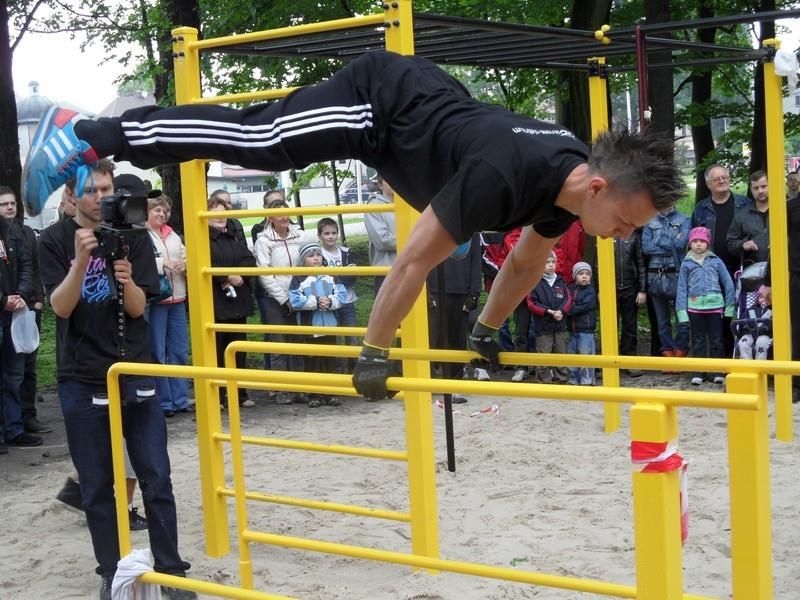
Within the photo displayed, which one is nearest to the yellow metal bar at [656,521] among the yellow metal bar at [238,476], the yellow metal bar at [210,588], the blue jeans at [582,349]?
the yellow metal bar at [210,588]

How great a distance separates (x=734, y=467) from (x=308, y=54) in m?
3.95

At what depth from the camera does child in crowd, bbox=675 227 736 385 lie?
7914mm

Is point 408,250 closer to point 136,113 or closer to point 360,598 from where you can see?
point 136,113

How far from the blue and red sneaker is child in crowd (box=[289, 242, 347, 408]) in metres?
3.99

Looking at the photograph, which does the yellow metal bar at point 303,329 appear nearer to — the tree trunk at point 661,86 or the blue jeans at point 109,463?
the blue jeans at point 109,463

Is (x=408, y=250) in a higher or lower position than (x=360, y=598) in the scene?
higher

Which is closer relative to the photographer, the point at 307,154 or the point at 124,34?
the point at 307,154

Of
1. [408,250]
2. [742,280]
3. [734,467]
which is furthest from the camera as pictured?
[742,280]

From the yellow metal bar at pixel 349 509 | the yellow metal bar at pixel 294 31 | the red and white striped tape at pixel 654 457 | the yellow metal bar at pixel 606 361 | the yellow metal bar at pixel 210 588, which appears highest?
the yellow metal bar at pixel 294 31

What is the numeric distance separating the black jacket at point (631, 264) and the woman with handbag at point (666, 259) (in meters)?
0.05

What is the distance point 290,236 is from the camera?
7824mm

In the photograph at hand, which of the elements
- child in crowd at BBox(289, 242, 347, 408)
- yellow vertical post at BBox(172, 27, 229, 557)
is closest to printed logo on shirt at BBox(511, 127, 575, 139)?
yellow vertical post at BBox(172, 27, 229, 557)

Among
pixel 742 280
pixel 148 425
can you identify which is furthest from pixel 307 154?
pixel 742 280

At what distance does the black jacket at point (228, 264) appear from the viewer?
7637 mm
